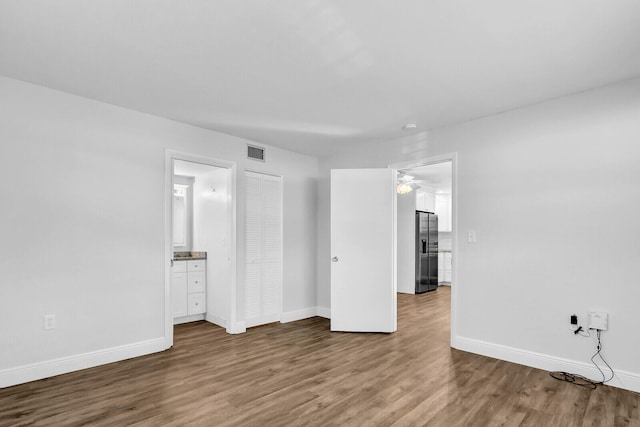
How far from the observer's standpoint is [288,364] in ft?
10.9

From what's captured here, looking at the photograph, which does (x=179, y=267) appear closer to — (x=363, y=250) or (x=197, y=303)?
(x=197, y=303)

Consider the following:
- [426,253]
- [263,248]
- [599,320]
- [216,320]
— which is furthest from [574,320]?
[426,253]

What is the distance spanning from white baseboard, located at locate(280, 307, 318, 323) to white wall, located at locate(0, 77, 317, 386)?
1709 millimetres

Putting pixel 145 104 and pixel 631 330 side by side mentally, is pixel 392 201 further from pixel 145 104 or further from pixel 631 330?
pixel 145 104

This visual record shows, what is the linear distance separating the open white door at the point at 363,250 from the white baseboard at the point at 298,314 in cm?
79

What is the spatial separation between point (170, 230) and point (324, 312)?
2591mm

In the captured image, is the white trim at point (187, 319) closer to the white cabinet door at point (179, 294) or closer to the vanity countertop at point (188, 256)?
the white cabinet door at point (179, 294)

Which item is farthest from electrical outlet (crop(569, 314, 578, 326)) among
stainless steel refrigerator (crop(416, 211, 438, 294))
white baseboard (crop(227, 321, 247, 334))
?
stainless steel refrigerator (crop(416, 211, 438, 294))

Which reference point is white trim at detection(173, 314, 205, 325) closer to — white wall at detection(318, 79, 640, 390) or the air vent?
the air vent

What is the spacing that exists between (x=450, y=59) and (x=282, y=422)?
2.73 meters

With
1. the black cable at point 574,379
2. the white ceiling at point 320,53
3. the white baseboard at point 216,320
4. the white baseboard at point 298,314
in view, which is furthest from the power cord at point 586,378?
the white baseboard at point 216,320

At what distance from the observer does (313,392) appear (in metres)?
2.74

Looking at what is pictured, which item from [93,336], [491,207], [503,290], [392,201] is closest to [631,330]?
[503,290]

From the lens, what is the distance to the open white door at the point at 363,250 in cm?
448
